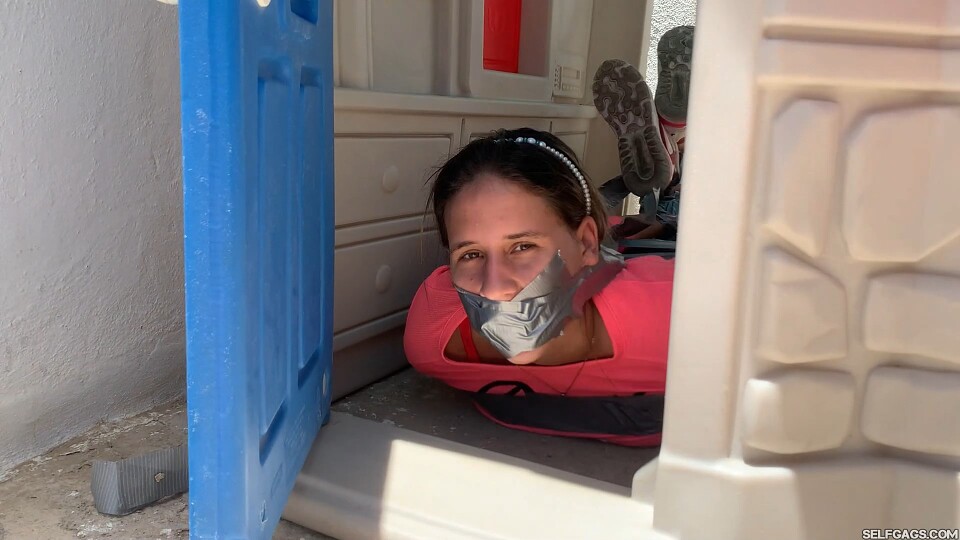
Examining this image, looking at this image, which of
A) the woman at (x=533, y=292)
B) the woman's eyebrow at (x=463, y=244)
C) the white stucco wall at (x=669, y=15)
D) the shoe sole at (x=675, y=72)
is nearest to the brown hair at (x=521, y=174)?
the woman at (x=533, y=292)

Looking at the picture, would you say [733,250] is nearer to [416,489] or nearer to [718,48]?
[718,48]

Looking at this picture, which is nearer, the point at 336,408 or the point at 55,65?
the point at 55,65

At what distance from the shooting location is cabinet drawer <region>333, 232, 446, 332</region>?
133 centimetres

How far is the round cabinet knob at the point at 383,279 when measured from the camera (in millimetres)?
1436

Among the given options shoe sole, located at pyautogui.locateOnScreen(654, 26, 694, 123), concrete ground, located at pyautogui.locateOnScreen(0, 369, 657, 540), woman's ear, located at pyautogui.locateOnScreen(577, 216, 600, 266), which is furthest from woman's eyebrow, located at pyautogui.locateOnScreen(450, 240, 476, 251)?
shoe sole, located at pyautogui.locateOnScreen(654, 26, 694, 123)

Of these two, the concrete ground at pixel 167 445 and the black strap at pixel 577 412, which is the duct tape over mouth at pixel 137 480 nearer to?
the concrete ground at pixel 167 445

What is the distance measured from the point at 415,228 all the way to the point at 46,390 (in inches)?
30.5

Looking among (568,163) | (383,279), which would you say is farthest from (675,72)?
(383,279)

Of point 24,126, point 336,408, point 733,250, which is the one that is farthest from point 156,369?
point 733,250

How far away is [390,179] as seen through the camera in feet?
4.63

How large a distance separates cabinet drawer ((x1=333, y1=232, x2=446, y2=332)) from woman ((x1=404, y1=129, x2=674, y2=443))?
0.13 metres

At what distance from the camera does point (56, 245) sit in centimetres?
109

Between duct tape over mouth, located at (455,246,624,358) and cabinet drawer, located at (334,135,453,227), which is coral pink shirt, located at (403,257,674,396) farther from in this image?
cabinet drawer, located at (334,135,453,227)

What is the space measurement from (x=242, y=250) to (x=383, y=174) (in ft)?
2.49
